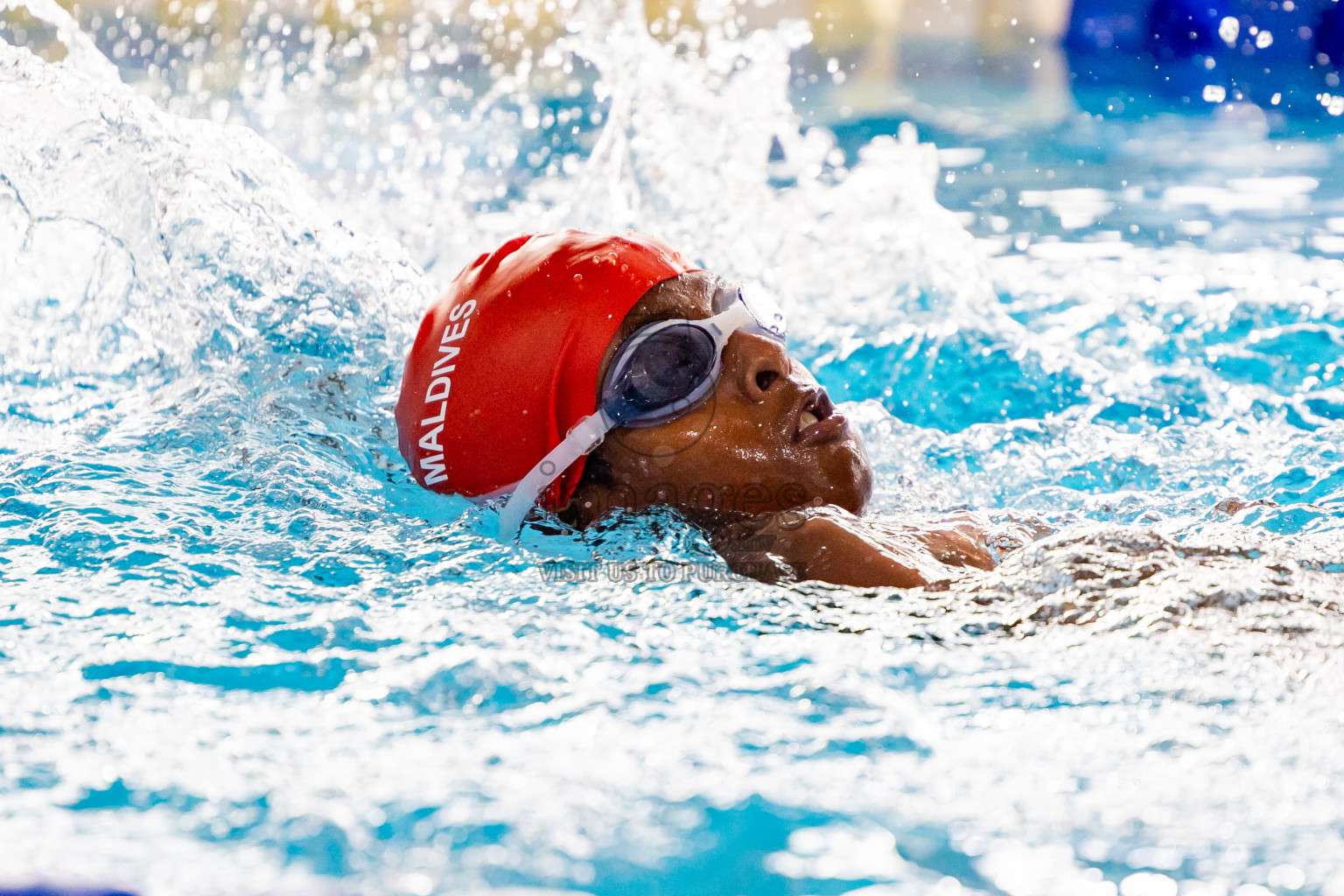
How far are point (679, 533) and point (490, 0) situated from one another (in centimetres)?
1012

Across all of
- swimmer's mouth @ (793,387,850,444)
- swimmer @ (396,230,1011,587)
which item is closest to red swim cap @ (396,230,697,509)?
swimmer @ (396,230,1011,587)

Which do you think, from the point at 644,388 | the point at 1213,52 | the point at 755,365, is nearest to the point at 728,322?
the point at 755,365

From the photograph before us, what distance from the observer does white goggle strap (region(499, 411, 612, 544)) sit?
7.19 ft

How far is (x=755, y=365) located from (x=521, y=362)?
0.44 metres

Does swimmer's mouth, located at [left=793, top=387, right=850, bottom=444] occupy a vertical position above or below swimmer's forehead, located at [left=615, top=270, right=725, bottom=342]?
below

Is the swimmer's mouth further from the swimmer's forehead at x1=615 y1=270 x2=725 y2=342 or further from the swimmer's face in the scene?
the swimmer's forehead at x1=615 y1=270 x2=725 y2=342

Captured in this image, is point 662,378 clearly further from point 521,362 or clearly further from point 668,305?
point 521,362

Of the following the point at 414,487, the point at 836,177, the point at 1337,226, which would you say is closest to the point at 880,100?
the point at 836,177

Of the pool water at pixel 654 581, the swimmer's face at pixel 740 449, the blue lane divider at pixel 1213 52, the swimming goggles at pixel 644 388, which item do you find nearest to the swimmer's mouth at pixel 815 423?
the swimmer's face at pixel 740 449

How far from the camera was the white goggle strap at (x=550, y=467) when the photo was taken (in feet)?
7.19

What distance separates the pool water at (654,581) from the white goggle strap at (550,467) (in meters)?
0.12

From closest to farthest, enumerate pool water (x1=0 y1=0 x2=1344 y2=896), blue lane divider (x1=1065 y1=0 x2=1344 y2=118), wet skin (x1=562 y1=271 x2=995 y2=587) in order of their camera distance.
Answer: pool water (x1=0 y1=0 x2=1344 y2=896), wet skin (x1=562 y1=271 x2=995 y2=587), blue lane divider (x1=1065 y1=0 x2=1344 y2=118)

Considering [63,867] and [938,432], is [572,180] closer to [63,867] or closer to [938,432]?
[938,432]

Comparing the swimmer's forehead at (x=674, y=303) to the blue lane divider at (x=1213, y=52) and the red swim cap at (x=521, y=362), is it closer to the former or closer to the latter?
the red swim cap at (x=521, y=362)
